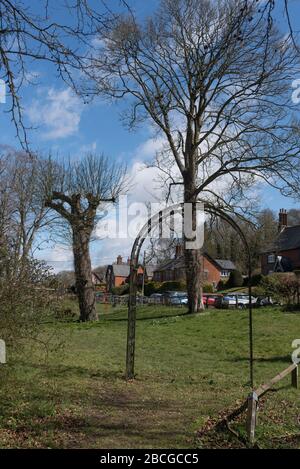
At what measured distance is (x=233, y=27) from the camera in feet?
17.5

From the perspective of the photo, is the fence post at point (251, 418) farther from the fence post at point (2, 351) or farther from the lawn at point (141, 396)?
the fence post at point (2, 351)

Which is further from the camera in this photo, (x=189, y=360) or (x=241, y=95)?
(x=241, y=95)

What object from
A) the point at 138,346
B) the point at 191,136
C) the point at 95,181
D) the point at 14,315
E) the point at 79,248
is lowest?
the point at 138,346

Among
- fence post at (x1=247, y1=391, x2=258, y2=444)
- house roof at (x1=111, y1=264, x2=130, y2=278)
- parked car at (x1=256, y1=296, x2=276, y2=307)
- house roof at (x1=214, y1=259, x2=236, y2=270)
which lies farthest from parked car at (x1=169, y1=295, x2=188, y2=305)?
house roof at (x1=111, y1=264, x2=130, y2=278)

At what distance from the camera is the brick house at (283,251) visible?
57.5 m

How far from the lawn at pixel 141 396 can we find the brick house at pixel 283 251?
43.4 metres

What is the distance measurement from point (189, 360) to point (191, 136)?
1488 cm

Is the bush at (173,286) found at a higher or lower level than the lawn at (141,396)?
higher

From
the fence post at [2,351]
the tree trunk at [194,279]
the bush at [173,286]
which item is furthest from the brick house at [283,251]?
the fence post at [2,351]

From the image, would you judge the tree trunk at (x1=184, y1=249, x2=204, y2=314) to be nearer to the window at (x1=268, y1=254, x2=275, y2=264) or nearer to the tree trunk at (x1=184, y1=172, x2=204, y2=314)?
the tree trunk at (x1=184, y1=172, x2=204, y2=314)
